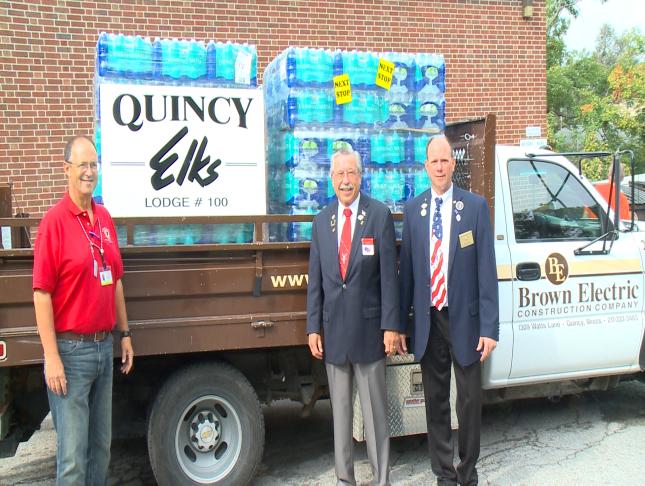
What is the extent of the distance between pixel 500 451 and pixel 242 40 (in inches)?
232

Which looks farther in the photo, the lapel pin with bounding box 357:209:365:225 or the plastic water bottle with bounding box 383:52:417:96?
the plastic water bottle with bounding box 383:52:417:96

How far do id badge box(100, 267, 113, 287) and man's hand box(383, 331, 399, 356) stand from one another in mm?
1440

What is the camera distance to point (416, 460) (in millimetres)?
4203

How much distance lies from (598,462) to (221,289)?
274 cm

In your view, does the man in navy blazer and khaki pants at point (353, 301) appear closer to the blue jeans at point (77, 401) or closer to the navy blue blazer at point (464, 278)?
the navy blue blazer at point (464, 278)

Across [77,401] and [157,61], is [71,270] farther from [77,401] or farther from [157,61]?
[157,61]

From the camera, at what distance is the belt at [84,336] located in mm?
2766

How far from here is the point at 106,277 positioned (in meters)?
2.83

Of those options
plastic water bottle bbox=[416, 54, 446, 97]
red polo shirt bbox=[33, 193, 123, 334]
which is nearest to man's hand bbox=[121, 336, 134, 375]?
red polo shirt bbox=[33, 193, 123, 334]

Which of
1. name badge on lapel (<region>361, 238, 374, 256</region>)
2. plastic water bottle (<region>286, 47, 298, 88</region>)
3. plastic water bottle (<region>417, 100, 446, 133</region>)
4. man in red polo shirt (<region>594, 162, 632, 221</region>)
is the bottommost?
name badge on lapel (<region>361, 238, 374, 256</region>)

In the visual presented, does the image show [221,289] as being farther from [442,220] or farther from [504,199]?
[504,199]

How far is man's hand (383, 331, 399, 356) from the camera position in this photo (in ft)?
10.8

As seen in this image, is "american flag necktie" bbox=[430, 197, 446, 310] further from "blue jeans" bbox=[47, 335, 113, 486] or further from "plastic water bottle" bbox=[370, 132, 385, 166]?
"blue jeans" bbox=[47, 335, 113, 486]

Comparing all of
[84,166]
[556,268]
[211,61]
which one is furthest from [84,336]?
[556,268]
